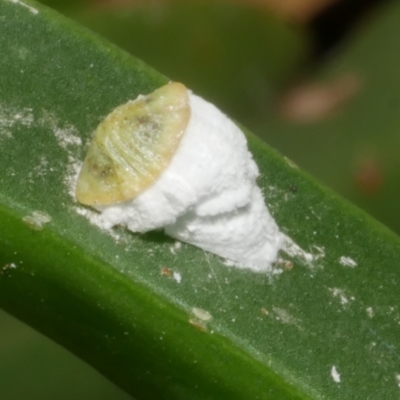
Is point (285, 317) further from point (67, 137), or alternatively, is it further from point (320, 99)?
point (320, 99)

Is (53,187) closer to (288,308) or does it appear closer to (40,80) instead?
(40,80)

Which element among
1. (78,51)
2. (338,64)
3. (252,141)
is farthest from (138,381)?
(338,64)

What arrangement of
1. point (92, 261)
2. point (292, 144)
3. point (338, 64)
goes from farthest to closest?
1. point (338, 64)
2. point (292, 144)
3. point (92, 261)

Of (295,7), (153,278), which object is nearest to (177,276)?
(153,278)

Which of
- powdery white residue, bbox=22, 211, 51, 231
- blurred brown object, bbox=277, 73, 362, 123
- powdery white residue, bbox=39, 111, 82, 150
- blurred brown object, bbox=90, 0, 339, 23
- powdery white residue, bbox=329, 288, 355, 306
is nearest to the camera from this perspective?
powdery white residue, bbox=22, 211, 51, 231

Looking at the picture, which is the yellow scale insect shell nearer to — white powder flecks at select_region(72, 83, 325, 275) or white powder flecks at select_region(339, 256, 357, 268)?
white powder flecks at select_region(72, 83, 325, 275)

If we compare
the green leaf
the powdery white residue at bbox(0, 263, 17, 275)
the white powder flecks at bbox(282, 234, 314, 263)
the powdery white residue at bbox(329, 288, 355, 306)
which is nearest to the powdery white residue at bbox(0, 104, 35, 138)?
the green leaf
